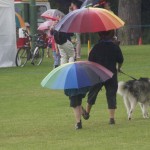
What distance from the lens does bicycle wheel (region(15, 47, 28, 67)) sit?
27703mm

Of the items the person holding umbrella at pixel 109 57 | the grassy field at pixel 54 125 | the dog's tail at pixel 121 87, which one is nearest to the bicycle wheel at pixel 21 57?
the grassy field at pixel 54 125

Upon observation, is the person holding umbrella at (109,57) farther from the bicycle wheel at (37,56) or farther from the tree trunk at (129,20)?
the tree trunk at (129,20)

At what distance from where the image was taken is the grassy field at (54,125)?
35.1ft

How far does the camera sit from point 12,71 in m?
25.6

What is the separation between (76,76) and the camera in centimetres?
1212

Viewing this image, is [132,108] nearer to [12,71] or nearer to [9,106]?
[9,106]

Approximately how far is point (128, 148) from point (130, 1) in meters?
34.5

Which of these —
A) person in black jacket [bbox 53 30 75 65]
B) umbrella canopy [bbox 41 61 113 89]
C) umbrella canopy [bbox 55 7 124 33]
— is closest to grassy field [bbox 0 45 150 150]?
umbrella canopy [bbox 41 61 113 89]

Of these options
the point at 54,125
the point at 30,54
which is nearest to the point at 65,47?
the point at 30,54

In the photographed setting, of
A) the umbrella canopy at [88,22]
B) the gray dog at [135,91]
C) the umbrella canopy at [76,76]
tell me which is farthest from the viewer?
the gray dog at [135,91]

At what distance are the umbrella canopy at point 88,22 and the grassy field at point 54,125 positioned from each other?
177 centimetres

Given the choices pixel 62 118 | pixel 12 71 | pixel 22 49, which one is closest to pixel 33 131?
pixel 62 118

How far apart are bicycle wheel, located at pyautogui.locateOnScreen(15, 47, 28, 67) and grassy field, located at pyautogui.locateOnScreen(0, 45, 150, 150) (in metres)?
6.40

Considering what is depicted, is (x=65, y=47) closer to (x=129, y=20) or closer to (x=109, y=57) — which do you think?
(x=109, y=57)
